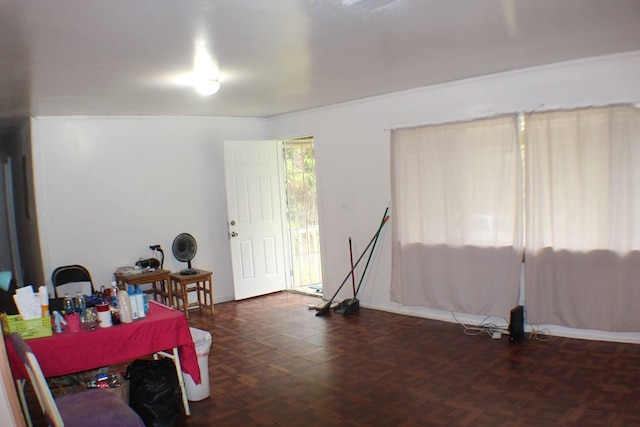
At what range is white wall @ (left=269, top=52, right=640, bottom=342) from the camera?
404cm

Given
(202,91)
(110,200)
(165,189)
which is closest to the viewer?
(202,91)

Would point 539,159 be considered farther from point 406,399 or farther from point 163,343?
point 163,343

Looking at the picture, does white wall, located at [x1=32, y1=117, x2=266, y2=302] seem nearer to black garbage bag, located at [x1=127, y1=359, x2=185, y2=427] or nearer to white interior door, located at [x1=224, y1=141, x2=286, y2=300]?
white interior door, located at [x1=224, y1=141, x2=286, y2=300]

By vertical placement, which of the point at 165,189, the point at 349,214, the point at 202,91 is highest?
the point at 202,91

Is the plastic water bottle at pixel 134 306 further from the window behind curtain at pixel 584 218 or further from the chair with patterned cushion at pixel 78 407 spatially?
the window behind curtain at pixel 584 218

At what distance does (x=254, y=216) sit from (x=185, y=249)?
1.04 m

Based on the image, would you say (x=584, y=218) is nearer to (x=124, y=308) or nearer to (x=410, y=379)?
(x=410, y=379)

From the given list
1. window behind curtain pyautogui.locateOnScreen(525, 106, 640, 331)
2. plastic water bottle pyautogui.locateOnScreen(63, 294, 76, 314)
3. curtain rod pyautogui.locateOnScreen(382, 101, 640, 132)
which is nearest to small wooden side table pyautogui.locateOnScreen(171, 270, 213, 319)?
plastic water bottle pyautogui.locateOnScreen(63, 294, 76, 314)

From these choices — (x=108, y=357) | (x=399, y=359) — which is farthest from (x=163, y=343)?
(x=399, y=359)

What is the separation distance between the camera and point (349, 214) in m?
5.88

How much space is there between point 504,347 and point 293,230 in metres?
3.52

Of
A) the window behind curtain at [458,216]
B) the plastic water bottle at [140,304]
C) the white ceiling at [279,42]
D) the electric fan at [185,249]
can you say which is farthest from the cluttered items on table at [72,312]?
the window behind curtain at [458,216]

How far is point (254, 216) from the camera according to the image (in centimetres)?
654

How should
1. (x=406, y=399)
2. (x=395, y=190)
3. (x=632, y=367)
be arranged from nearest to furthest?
(x=406, y=399) → (x=632, y=367) → (x=395, y=190)
